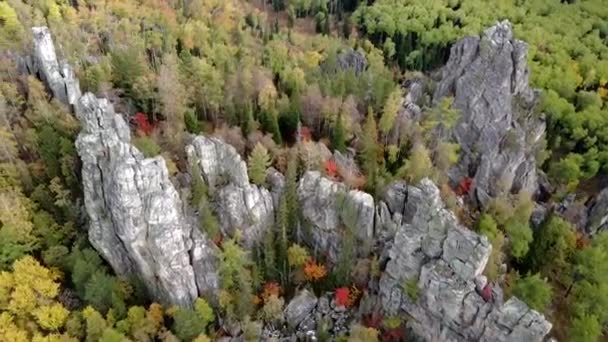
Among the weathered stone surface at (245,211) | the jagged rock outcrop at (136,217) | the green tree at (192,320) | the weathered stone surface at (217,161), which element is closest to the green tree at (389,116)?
the weathered stone surface at (245,211)

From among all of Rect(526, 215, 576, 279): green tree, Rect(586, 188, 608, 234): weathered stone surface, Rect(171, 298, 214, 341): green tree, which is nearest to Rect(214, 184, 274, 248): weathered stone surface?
Rect(171, 298, 214, 341): green tree

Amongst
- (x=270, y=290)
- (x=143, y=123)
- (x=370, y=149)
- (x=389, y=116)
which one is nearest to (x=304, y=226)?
(x=270, y=290)

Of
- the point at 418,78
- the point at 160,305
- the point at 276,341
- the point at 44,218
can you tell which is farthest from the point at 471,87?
the point at 44,218

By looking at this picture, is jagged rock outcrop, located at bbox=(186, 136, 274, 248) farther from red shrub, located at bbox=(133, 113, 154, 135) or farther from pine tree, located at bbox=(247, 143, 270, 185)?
red shrub, located at bbox=(133, 113, 154, 135)

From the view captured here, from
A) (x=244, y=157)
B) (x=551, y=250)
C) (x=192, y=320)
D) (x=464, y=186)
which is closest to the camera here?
(x=192, y=320)

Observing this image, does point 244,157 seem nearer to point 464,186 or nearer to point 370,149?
point 370,149

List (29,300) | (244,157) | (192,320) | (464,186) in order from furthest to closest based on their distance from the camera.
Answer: (464,186) → (244,157) → (192,320) → (29,300)

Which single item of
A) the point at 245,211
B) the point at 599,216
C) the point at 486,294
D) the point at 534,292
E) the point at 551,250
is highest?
the point at 245,211
